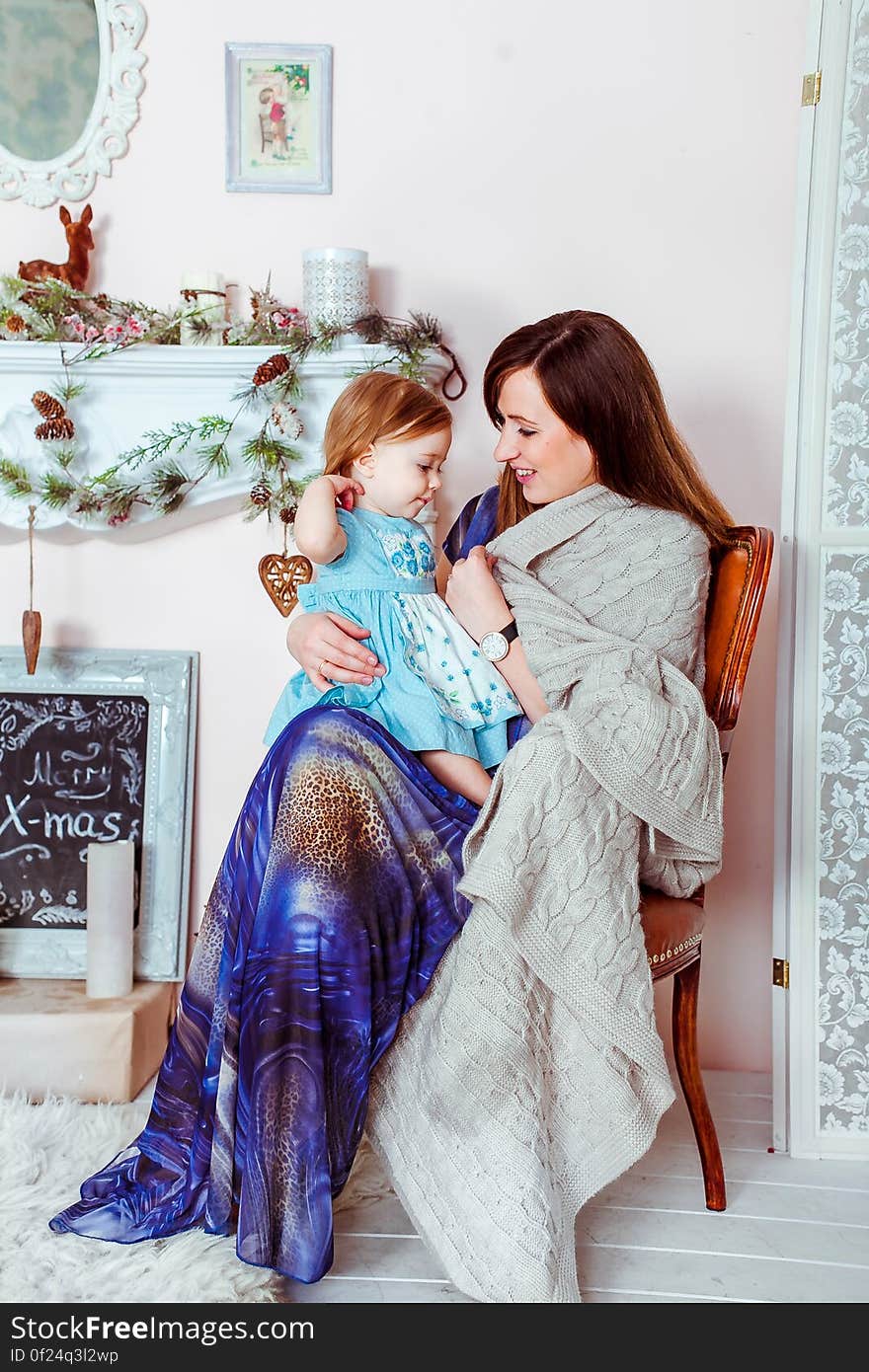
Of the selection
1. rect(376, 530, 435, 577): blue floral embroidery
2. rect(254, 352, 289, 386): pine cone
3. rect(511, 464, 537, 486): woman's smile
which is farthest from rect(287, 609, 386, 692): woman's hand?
rect(254, 352, 289, 386): pine cone

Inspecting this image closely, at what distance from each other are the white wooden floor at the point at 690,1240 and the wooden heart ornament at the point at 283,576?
110 centimetres

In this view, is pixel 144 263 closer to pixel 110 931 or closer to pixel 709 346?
pixel 709 346

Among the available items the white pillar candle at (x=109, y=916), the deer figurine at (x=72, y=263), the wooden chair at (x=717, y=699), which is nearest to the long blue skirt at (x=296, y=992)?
the wooden chair at (x=717, y=699)

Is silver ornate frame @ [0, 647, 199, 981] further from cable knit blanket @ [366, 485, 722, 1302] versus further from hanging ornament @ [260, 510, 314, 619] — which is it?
cable knit blanket @ [366, 485, 722, 1302]

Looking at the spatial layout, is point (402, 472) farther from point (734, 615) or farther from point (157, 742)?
point (157, 742)

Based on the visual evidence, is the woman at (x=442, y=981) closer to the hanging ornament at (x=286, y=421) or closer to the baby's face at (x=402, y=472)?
the baby's face at (x=402, y=472)

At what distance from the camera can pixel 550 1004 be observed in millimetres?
1690

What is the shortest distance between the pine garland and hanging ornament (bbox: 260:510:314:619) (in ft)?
0.29

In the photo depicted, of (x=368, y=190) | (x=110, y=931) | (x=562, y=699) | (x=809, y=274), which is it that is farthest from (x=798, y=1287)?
(x=368, y=190)

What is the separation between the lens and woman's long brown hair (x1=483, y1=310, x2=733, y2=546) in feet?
6.48

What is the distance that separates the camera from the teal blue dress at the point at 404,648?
184cm

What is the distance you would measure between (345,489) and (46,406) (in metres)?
0.79

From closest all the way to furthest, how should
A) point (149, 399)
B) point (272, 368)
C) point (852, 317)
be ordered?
point (852, 317) < point (272, 368) < point (149, 399)

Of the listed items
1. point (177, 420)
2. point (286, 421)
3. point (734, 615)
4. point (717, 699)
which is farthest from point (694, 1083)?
point (177, 420)
